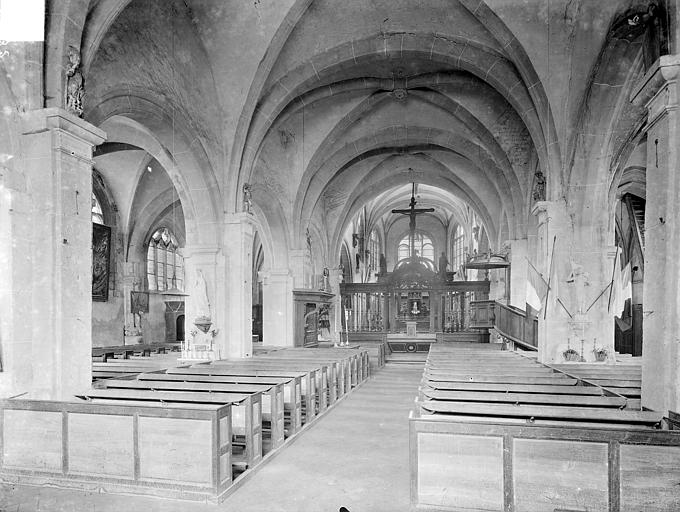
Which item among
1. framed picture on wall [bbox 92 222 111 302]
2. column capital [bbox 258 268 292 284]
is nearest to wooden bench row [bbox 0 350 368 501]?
column capital [bbox 258 268 292 284]

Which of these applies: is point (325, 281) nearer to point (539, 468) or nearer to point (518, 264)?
point (518, 264)

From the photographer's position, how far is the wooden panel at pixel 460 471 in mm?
3857

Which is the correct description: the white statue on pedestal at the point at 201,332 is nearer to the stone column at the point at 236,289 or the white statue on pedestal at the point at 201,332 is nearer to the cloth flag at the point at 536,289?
the stone column at the point at 236,289

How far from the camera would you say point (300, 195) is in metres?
16.1

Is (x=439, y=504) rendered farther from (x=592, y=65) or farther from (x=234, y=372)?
(x=592, y=65)

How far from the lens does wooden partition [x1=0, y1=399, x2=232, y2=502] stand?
4.56m

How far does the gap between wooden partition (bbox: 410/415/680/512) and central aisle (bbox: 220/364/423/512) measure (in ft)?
2.66

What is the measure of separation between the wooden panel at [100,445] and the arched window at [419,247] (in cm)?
3379

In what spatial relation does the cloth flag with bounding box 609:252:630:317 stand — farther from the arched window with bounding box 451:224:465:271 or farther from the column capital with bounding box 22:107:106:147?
the arched window with bounding box 451:224:465:271

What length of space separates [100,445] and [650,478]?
4.63 metres

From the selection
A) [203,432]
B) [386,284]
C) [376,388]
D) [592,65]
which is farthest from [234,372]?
[386,284]

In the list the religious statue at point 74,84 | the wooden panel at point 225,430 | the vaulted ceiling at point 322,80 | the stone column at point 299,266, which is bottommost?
the wooden panel at point 225,430

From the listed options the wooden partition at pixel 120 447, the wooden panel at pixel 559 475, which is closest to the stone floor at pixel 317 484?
the wooden partition at pixel 120 447

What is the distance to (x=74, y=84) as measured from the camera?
630 centimetres
